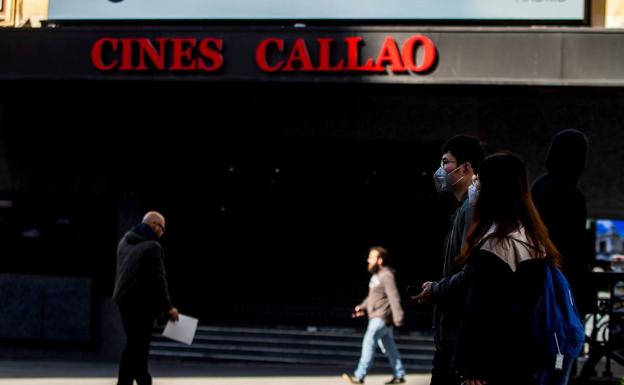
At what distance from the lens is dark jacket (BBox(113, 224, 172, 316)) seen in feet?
31.8

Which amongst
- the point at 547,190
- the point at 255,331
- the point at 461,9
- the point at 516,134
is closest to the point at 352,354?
the point at 255,331

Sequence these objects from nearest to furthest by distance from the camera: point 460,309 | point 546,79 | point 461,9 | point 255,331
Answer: point 460,309 < point 546,79 < point 461,9 < point 255,331

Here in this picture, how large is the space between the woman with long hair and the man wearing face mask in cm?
68

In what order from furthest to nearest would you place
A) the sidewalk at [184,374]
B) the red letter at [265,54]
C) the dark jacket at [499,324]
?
1. the red letter at [265,54]
2. the sidewalk at [184,374]
3. the dark jacket at [499,324]

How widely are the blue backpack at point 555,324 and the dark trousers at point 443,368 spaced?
1.11 m

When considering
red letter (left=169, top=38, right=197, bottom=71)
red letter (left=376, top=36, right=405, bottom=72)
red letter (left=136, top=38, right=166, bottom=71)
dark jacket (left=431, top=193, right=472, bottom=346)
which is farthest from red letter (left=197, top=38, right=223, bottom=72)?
dark jacket (left=431, top=193, right=472, bottom=346)

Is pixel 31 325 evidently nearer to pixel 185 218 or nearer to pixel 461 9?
pixel 185 218

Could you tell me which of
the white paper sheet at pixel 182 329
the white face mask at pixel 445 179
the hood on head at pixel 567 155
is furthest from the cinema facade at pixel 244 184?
the white face mask at pixel 445 179

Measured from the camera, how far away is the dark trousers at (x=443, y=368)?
5.80m

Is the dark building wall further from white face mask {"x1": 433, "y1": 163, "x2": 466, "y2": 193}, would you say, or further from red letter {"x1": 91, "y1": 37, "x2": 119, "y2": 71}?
white face mask {"x1": 433, "y1": 163, "x2": 466, "y2": 193}

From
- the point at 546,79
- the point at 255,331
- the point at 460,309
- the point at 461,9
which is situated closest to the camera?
the point at 460,309

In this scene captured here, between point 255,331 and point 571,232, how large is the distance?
10.0 m

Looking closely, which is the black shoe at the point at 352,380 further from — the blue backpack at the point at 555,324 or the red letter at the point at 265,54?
the blue backpack at the point at 555,324

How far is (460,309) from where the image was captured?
561 cm
